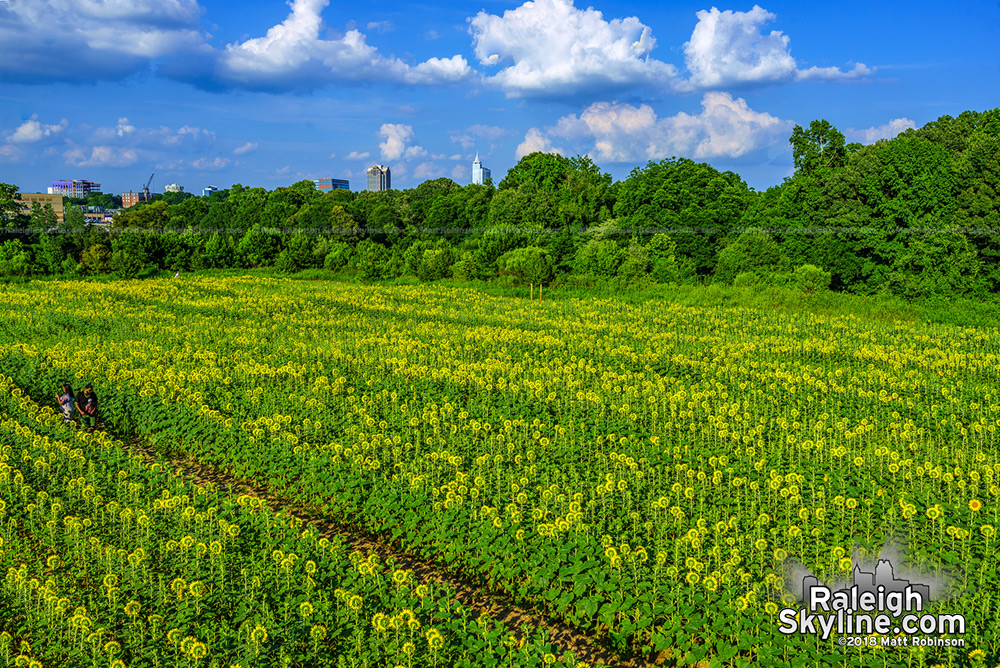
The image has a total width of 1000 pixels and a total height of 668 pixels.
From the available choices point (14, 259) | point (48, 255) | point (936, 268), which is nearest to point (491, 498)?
point (936, 268)

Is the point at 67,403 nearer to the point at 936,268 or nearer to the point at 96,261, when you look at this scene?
the point at 936,268

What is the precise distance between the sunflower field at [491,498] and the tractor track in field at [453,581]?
118 millimetres

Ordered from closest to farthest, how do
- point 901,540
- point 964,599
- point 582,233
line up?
point 964,599, point 901,540, point 582,233

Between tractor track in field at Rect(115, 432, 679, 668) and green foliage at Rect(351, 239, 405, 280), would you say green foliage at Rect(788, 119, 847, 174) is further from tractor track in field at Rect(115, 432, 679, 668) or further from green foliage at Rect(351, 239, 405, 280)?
tractor track in field at Rect(115, 432, 679, 668)

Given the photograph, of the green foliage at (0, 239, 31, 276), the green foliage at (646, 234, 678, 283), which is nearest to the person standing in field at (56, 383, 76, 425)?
the green foliage at (646, 234, 678, 283)

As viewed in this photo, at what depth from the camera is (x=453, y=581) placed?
337 inches

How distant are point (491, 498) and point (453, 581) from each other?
173cm

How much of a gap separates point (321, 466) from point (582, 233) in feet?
163

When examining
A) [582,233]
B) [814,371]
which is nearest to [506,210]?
[582,233]

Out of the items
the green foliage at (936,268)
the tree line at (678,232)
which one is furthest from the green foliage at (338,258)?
the green foliage at (936,268)

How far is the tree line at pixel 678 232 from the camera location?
39812 mm

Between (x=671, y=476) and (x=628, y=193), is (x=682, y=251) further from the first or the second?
(x=671, y=476)

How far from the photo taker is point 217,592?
7.62m

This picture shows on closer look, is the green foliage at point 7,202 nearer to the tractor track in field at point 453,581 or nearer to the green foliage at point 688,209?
the green foliage at point 688,209
